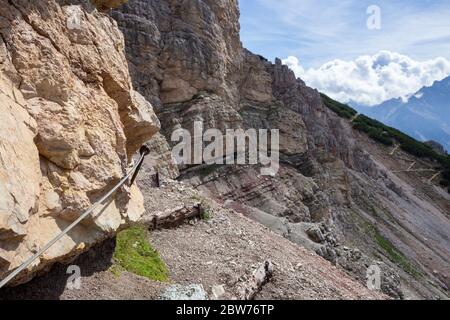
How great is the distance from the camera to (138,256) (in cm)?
1216

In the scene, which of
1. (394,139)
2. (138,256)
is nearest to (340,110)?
(394,139)

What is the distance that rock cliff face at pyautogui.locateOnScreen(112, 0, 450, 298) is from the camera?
36.9 metres

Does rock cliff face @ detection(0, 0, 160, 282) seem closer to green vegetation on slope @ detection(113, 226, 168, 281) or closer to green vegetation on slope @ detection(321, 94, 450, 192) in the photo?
green vegetation on slope @ detection(113, 226, 168, 281)

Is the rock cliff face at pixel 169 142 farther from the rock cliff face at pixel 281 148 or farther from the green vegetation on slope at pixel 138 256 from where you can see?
the green vegetation on slope at pixel 138 256

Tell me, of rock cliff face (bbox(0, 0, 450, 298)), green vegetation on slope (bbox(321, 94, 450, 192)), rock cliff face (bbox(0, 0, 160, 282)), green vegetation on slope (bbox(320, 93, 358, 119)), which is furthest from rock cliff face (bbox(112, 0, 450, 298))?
green vegetation on slope (bbox(320, 93, 358, 119))

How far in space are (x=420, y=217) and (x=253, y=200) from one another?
37.9 meters

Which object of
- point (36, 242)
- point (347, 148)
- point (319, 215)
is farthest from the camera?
point (347, 148)

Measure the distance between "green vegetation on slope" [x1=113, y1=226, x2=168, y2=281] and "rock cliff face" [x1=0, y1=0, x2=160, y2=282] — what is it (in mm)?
1748

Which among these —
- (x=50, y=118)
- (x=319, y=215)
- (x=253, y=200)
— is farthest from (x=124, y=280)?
(x=319, y=215)

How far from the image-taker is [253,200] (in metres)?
38.1

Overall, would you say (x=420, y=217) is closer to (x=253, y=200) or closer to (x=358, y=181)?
(x=358, y=181)

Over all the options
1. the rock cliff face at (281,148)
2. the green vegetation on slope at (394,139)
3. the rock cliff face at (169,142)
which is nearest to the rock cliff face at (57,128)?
the rock cliff face at (169,142)

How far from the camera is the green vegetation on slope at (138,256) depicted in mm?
11289

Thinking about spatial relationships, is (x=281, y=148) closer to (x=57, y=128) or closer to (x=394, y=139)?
(x=57, y=128)
